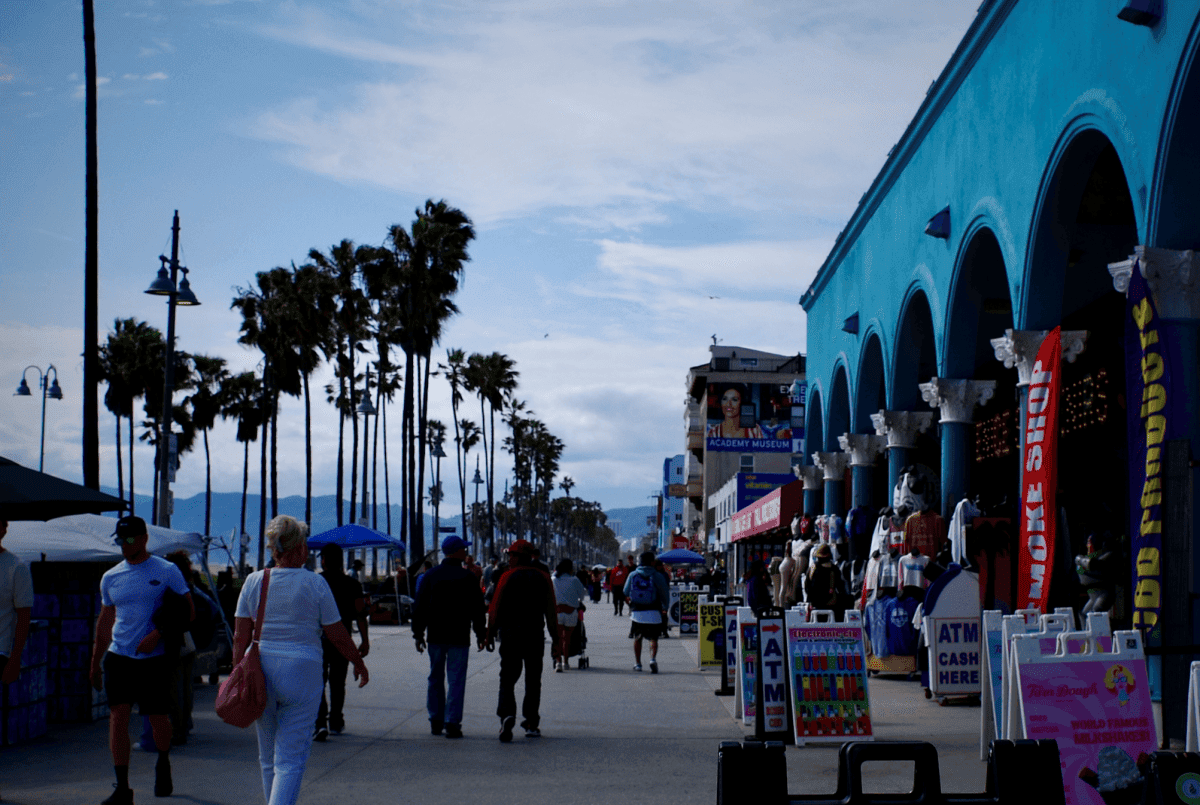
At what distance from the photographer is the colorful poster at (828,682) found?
10.4m

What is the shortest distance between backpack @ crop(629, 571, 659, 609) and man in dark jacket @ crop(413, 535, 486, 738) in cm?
763

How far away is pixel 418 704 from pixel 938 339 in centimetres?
846

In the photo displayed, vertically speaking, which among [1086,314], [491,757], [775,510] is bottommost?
[491,757]

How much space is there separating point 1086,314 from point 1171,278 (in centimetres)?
779

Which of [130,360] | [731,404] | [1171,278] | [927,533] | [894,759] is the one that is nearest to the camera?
[894,759]

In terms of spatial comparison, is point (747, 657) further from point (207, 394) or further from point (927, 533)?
point (207, 394)

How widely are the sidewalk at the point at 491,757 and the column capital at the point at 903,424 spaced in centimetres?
544

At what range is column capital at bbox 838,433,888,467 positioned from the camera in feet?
75.6

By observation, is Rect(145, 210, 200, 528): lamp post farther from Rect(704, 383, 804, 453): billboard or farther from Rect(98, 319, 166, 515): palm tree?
Rect(704, 383, 804, 453): billboard

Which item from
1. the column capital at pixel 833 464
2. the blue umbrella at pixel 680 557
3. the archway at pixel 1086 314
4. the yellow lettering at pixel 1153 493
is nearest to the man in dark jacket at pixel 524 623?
the yellow lettering at pixel 1153 493

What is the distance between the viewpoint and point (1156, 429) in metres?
9.62

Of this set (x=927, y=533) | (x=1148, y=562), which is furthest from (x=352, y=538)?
(x=1148, y=562)

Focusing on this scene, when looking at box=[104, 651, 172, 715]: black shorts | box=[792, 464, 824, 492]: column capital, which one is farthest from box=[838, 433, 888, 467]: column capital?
box=[104, 651, 172, 715]: black shorts

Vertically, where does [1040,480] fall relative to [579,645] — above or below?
above
